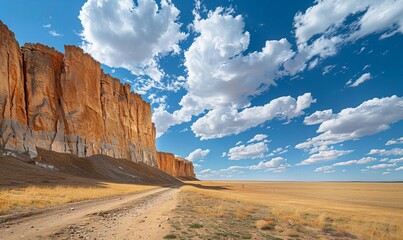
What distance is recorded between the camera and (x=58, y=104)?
66.8 metres

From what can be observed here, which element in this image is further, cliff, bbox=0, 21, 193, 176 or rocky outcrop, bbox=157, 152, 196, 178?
rocky outcrop, bbox=157, 152, 196, 178

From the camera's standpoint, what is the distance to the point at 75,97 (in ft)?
227

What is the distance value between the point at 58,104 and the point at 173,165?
342 ft

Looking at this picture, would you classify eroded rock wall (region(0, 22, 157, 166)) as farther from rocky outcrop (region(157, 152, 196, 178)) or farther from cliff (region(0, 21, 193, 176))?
rocky outcrop (region(157, 152, 196, 178))

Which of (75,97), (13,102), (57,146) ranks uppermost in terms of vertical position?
(75,97)

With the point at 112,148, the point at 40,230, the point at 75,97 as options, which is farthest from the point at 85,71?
the point at 40,230

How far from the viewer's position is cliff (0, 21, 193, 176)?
50.2 m

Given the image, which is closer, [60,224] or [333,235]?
[60,224]

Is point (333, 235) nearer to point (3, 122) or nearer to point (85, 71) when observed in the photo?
point (3, 122)

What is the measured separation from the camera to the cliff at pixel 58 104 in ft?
165

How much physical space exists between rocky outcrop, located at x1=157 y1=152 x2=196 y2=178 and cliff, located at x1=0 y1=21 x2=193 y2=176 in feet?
183

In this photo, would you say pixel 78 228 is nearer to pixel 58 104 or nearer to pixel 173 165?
pixel 58 104

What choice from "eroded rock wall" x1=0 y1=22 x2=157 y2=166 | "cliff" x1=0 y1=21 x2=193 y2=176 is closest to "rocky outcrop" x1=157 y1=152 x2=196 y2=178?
"eroded rock wall" x1=0 y1=22 x2=157 y2=166

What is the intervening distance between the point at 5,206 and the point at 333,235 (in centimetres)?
1594
